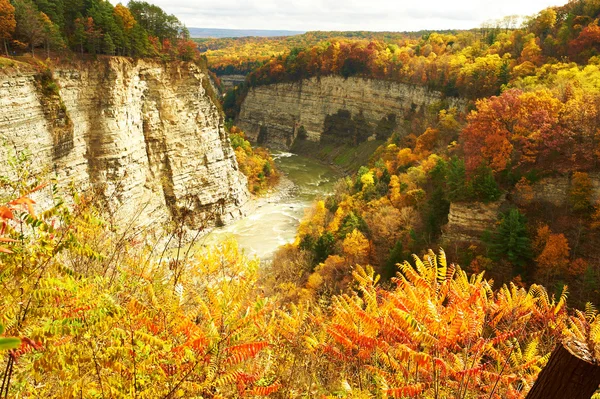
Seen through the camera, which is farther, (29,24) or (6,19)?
(29,24)

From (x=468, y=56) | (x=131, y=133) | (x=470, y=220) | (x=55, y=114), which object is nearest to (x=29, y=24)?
(x=55, y=114)

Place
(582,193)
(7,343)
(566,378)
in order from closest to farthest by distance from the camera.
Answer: (7,343)
(566,378)
(582,193)

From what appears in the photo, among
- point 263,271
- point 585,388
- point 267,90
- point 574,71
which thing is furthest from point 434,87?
point 585,388

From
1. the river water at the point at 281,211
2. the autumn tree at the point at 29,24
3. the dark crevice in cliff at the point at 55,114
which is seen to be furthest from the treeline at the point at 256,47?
the dark crevice in cliff at the point at 55,114

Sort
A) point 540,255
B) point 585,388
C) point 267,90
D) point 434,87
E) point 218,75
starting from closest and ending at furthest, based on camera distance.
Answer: point 585,388 → point 540,255 → point 434,87 → point 267,90 → point 218,75

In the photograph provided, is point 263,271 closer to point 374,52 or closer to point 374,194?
point 374,194

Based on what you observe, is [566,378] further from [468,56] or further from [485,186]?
[468,56]

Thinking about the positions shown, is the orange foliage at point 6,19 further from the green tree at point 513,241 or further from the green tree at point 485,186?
the green tree at point 513,241
